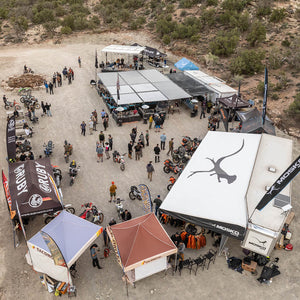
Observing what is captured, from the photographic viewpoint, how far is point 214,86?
23641 millimetres

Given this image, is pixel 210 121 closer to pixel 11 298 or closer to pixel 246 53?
pixel 246 53

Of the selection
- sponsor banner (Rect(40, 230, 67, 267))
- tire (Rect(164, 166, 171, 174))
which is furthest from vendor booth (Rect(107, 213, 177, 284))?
tire (Rect(164, 166, 171, 174))

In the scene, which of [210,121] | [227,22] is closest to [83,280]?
[210,121]

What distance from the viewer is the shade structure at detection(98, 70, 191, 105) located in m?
21.0

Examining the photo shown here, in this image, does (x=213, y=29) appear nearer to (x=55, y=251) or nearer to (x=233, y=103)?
(x=233, y=103)

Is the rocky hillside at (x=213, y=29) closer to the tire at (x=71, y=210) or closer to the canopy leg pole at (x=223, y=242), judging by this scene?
the canopy leg pole at (x=223, y=242)

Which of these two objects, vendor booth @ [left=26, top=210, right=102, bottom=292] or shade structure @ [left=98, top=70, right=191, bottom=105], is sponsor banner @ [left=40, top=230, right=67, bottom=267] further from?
shade structure @ [left=98, top=70, right=191, bottom=105]

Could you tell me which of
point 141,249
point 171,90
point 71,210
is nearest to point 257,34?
point 171,90

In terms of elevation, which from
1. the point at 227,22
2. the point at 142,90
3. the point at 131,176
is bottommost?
the point at 131,176

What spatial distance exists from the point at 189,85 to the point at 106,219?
49.3 ft

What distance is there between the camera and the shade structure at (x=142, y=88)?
21.0 meters

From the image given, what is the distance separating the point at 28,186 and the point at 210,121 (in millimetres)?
12970

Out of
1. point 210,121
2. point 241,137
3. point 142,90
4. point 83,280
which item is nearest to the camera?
point 83,280

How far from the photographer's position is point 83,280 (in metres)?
9.81
